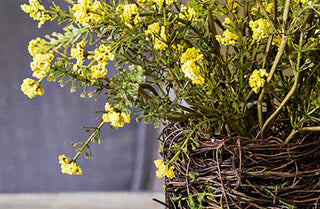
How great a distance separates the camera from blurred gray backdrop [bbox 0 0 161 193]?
1104 mm

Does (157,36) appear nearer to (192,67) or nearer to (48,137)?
(192,67)

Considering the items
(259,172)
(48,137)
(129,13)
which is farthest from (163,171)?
(48,137)

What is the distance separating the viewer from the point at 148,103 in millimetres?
522

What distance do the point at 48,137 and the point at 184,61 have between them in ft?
2.51

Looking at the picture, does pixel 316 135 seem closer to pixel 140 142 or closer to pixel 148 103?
pixel 148 103

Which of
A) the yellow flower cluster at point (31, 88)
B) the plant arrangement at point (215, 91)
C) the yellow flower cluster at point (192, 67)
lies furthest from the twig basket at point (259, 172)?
the yellow flower cluster at point (31, 88)

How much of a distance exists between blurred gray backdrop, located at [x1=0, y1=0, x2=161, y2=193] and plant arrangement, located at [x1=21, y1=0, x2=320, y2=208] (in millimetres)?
597

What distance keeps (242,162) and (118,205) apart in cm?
66

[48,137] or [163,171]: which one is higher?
[163,171]

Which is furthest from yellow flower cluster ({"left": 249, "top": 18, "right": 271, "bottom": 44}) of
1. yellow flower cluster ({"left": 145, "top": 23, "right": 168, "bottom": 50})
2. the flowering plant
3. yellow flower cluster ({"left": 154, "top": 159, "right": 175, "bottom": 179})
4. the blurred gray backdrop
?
the blurred gray backdrop

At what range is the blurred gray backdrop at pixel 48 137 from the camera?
3.62 feet

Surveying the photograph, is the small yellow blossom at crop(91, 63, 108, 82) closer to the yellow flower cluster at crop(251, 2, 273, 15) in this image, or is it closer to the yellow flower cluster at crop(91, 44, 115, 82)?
the yellow flower cluster at crop(91, 44, 115, 82)

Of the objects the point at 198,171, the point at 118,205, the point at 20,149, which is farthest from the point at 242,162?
the point at 20,149

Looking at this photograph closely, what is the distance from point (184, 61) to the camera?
51 centimetres
